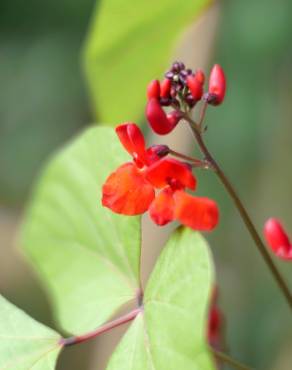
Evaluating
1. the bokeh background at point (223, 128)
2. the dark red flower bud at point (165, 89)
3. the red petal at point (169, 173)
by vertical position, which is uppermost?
the dark red flower bud at point (165, 89)

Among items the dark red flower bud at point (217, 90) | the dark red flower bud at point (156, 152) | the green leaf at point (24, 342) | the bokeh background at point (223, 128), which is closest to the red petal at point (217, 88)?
the dark red flower bud at point (217, 90)

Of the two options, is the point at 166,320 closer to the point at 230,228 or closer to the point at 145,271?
the point at 145,271

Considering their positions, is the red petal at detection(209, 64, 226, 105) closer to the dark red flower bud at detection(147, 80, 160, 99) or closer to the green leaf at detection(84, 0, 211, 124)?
the dark red flower bud at detection(147, 80, 160, 99)

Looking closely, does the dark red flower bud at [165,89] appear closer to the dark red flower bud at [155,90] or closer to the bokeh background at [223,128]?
the dark red flower bud at [155,90]

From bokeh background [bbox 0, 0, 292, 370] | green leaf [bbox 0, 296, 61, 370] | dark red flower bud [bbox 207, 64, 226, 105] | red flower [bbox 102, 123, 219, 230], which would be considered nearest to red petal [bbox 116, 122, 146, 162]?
red flower [bbox 102, 123, 219, 230]

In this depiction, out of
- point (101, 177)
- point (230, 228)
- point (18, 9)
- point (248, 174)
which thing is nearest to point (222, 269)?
point (230, 228)

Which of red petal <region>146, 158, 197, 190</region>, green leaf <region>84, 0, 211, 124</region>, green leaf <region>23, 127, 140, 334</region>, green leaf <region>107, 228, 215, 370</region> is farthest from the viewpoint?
green leaf <region>84, 0, 211, 124</region>

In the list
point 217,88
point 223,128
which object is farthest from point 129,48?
point 223,128

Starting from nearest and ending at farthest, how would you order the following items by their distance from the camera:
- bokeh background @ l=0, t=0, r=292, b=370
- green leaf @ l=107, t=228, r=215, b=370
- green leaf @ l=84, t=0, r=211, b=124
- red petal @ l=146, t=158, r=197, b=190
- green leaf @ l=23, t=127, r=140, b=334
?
1. green leaf @ l=107, t=228, r=215, b=370
2. red petal @ l=146, t=158, r=197, b=190
3. green leaf @ l=23, t=127, r=140, b=334
4. green leaf @ l=84, t=0, r=211, b=124
5. bokeh background @ l=0, t=0, r=292, b=370
